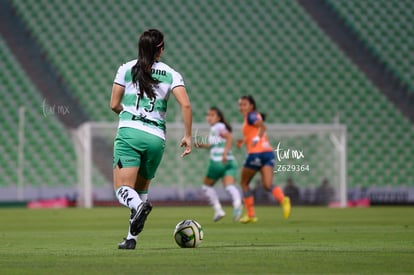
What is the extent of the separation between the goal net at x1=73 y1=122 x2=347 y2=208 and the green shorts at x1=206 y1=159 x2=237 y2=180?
7.13 metres

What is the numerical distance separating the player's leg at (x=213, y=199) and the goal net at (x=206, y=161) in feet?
23.4

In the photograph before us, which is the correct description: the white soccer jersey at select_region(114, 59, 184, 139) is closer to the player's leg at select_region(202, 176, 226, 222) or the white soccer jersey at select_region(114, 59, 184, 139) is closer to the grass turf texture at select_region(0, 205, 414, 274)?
the grass turf texture at select_region(0, 205, 414, 274)

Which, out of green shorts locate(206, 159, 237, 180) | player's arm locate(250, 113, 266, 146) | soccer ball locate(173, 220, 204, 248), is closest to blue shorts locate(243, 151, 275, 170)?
player's arm locate(250, 113, 266, 146)

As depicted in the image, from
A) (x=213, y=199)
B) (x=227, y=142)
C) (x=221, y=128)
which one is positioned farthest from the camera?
(x=221, y=128)

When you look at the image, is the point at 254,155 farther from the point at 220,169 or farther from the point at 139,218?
the point at 139,218

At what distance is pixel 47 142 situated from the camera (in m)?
26.7

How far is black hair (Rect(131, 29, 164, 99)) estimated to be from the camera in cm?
854

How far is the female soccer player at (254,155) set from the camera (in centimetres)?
1588

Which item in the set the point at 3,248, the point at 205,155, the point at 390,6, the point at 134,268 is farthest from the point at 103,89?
the point at 134,268

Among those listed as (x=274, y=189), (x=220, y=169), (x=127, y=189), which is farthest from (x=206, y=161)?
(x=127, y=189)

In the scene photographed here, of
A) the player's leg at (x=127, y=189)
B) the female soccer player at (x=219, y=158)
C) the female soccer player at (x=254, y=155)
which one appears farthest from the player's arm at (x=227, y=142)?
the player's leg at (x=127, y=189)

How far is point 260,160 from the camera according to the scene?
16.2 metres

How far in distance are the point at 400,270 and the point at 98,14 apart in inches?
971

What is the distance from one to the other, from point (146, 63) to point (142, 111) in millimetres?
451
